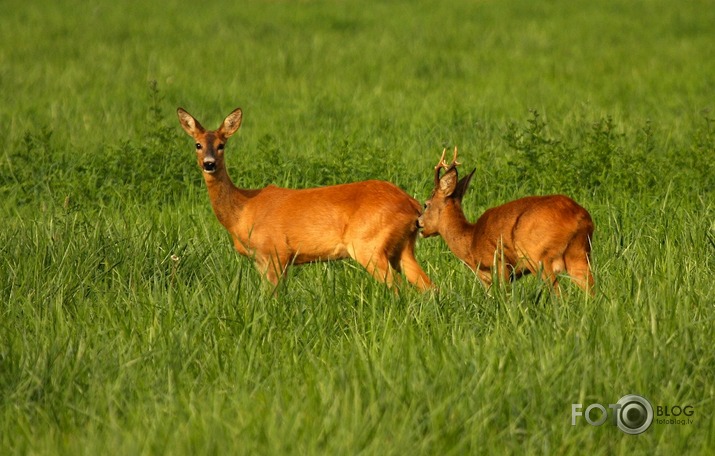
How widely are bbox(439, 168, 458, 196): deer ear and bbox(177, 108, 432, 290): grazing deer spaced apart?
0.69 ft

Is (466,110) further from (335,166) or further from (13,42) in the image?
(13,42)

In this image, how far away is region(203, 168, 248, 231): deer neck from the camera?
6.96 metres

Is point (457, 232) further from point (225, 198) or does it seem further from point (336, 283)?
point (225, 198)

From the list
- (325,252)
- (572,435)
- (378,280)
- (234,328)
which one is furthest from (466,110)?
(572,435)

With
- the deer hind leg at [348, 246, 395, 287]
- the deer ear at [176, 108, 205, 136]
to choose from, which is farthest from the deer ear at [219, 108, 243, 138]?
the deer hind leg at [348, 246, 395, 287]

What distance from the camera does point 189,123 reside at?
7.16 meters

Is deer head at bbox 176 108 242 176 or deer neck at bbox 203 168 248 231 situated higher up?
deer head at bbox 176 108 242 176

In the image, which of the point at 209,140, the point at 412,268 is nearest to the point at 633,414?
the point at 412,268

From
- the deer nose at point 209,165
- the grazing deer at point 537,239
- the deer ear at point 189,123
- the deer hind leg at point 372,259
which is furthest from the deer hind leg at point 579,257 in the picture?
the deer ear at point 189,123

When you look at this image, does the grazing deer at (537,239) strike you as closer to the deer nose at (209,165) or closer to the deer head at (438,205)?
the deer head at (438,205)

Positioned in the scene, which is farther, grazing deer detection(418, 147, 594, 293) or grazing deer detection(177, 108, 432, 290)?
grazing deer detection(177, 108, 432, 290)

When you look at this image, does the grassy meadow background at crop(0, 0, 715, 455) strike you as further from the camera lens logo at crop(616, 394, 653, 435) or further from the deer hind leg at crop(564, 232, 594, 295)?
the deer hind leg at crop(564, 232, 594, 295)

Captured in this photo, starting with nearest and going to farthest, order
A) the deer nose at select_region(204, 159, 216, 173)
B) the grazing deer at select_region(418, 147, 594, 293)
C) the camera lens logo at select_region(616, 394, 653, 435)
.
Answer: the camera lens logo at select_region(616, 394, 653, 435)
the grazing deer at select_region(418, 147, 594, 293)
the deer nose at select_region(204, 159, 216, 173)

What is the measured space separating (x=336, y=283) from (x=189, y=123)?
2.03 meters
